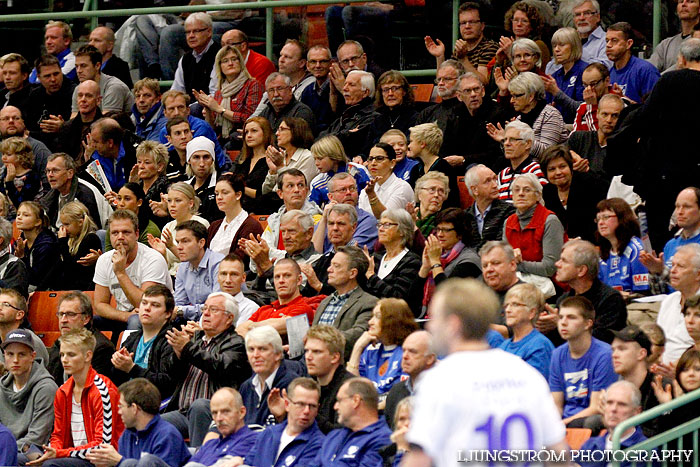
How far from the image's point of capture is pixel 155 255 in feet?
34.2

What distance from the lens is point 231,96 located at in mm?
13203

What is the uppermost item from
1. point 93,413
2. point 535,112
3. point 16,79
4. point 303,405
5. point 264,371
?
point 535,112

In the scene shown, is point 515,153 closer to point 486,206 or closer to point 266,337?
point 486,206

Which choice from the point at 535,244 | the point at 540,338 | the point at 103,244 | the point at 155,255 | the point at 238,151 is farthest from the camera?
the point at 238,151

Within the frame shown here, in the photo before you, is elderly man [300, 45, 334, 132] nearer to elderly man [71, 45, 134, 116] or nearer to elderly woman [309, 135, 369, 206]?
elderly woman [309, 135, 369, 206]

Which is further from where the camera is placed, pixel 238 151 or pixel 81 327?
pixel 238 151

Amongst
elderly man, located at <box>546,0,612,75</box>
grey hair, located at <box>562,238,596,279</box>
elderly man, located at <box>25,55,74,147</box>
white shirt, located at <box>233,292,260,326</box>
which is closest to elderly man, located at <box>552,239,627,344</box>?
grey hair, located at <box>562,238,596,279</box>

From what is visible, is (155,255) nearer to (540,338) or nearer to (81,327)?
(81,327)

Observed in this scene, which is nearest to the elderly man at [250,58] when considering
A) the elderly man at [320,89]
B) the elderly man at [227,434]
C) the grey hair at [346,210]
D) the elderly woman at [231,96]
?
the elderly woman at [231,96]

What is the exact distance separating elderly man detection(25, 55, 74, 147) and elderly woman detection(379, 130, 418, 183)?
14.5 ft

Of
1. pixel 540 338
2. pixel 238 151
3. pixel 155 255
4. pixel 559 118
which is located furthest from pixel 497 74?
pixel 540 338

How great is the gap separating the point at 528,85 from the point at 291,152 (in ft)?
7.12

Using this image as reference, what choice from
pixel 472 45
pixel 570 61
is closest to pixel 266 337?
pixel 570 61

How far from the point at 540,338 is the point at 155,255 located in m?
3.69
